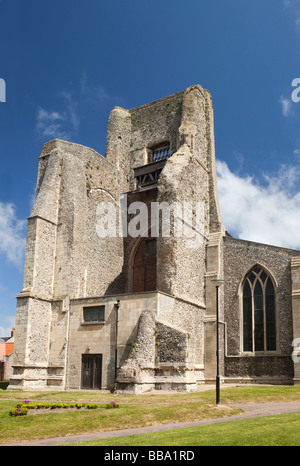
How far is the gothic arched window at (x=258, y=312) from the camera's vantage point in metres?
29.9

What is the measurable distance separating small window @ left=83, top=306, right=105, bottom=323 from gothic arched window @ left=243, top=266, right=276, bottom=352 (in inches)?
403

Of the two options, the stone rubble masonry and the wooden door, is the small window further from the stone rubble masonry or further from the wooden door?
the wooden door

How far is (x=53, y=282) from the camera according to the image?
28406 mm

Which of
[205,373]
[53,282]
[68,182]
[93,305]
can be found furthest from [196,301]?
[68,182]

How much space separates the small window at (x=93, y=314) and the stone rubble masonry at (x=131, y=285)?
0.32 meters

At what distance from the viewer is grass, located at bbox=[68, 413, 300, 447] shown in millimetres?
9338

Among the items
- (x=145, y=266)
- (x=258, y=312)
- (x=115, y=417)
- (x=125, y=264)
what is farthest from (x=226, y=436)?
(x=125, y=264)

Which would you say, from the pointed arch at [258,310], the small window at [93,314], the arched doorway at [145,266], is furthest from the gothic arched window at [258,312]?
the small window at [93,314]

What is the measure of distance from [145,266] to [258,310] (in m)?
8.41

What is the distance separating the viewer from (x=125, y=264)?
34.1 meters

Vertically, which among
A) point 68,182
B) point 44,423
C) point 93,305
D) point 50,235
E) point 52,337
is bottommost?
point 44,423

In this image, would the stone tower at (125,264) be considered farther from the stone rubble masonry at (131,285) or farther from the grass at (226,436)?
the grass at (226,436)
